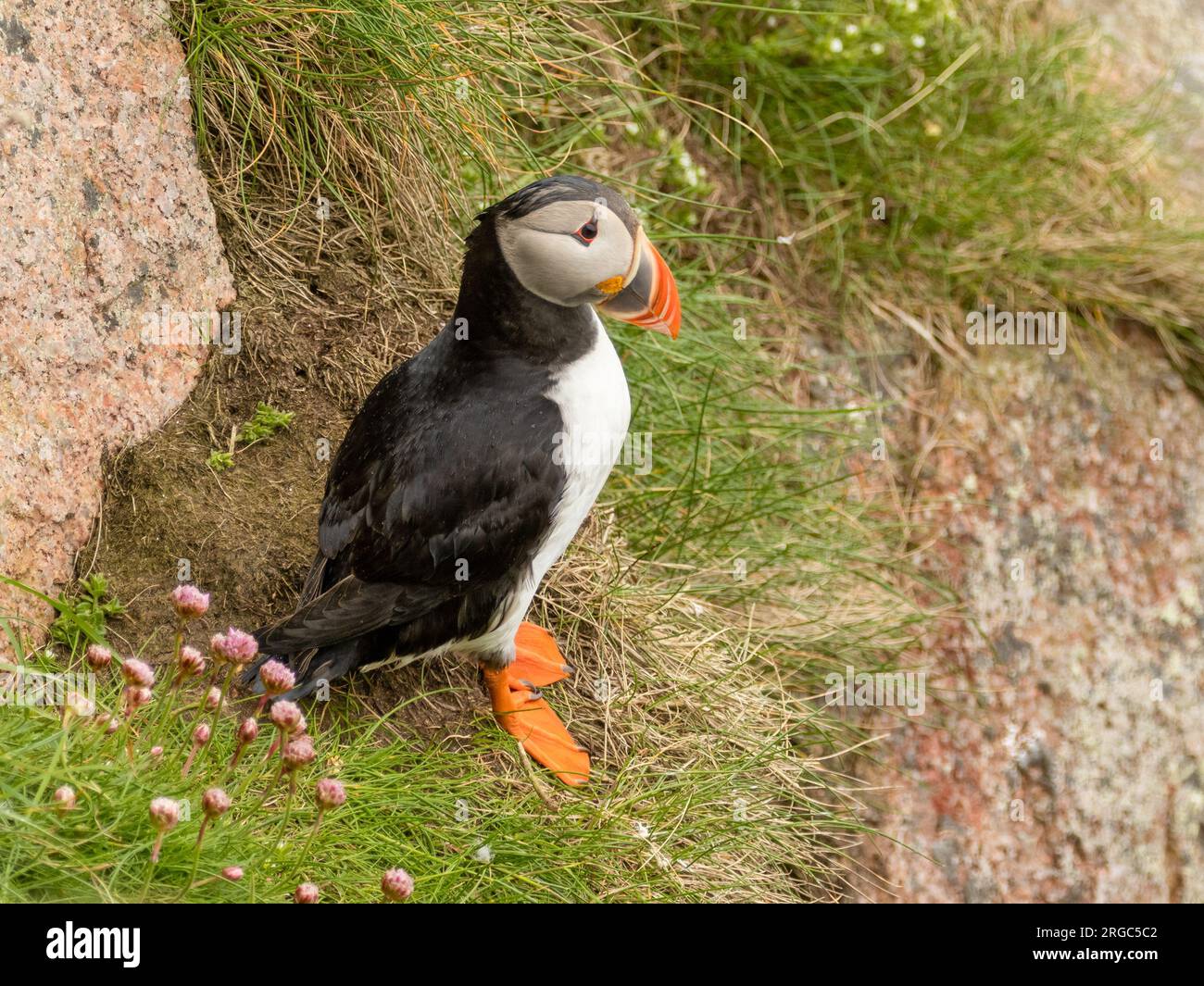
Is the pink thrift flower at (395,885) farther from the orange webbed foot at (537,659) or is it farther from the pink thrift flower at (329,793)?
the orange webbed foot at (537,659)

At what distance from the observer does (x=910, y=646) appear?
18.0ft

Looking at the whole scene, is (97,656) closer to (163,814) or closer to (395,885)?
(163,814)

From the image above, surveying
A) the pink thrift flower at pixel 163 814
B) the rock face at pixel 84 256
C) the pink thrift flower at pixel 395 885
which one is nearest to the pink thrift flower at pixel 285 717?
the pink thrift flower at pixel 163 814

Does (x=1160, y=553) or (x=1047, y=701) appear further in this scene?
(x=1160, y=553)

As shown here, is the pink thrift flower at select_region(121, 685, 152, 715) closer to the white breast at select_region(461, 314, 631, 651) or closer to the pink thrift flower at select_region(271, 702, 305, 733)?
the pink thrift flower at select_region(271, 702, 305, 733)

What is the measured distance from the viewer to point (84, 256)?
3.78 metres

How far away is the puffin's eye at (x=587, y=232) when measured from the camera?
132 inches

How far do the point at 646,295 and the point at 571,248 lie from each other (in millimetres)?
257

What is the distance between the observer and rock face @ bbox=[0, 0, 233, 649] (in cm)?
356

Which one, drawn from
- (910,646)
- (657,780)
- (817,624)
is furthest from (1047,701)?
(657,780)

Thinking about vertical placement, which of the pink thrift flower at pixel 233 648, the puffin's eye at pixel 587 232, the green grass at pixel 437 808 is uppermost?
the puffin's eye at pixel 587 232

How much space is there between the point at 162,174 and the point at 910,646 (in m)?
3.49

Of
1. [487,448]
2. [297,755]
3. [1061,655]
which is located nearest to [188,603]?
[297,755]
